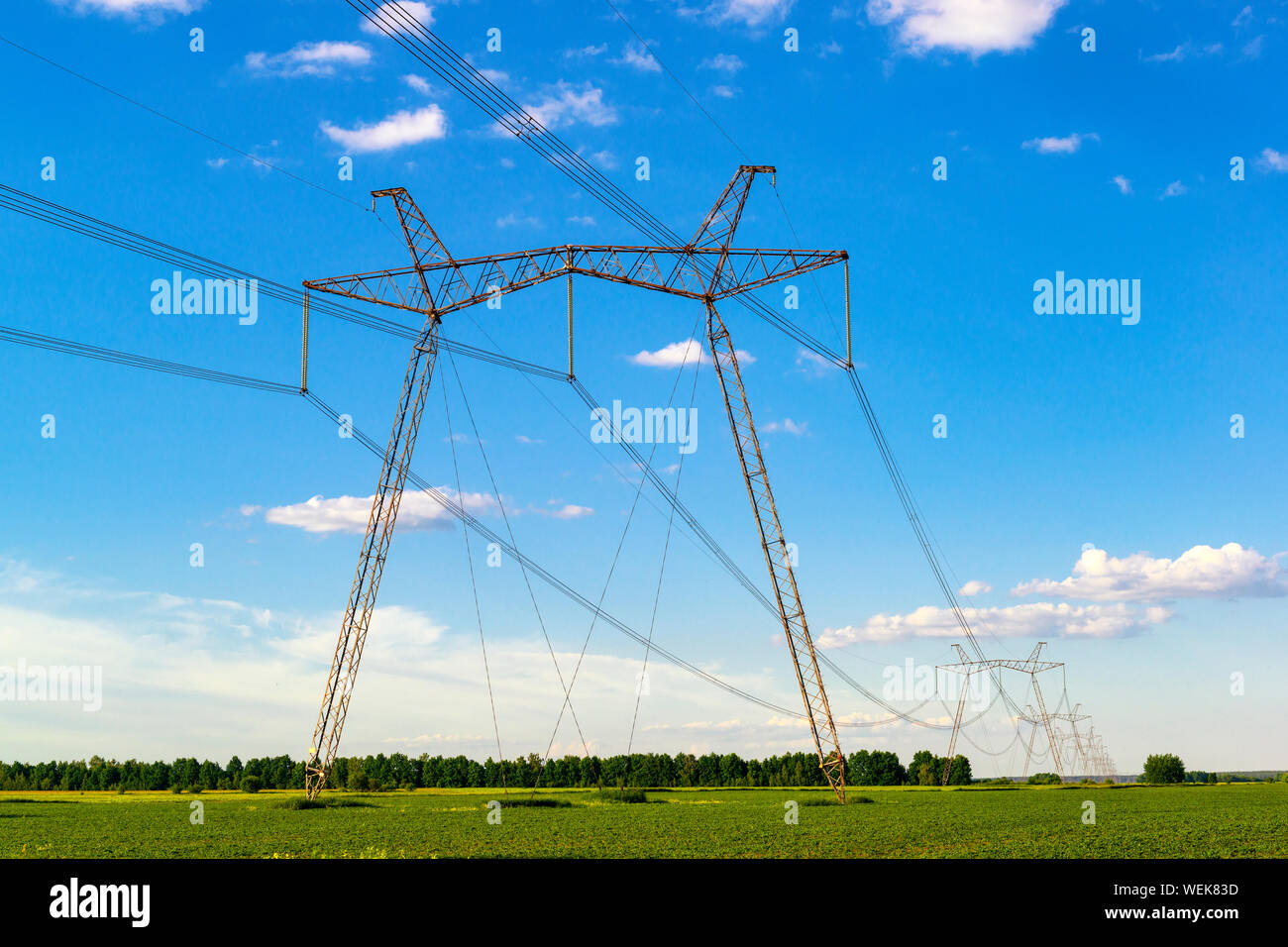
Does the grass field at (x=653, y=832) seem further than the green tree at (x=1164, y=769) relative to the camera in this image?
No

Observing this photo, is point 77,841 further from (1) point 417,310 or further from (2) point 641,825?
(1) point 417,310

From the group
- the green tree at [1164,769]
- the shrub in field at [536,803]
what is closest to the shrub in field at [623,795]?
the shrub in field at [536,803]

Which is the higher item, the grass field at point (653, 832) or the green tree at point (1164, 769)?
the grass field at point (653, 832)

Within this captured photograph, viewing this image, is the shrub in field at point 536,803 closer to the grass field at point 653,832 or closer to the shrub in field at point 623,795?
the grass field at point 653,832

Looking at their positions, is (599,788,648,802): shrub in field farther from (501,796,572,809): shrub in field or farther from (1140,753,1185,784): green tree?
(1140,753,1185,784): green tree

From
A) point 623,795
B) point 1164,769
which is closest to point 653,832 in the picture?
point 623,795

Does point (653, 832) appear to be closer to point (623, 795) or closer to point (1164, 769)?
point (623, 795)

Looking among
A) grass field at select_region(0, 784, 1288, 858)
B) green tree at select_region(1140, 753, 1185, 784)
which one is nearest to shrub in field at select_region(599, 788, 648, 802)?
grass field at select_region(0, 784, 1288, 858)
